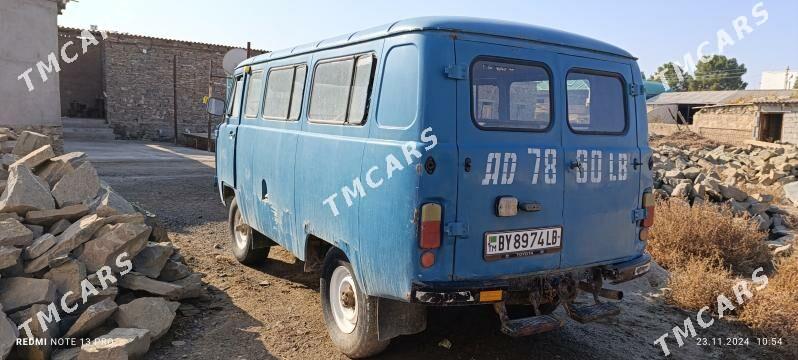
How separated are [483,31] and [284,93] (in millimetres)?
2282

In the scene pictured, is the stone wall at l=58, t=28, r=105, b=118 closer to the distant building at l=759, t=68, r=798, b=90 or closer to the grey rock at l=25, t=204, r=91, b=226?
the grey rock at l=25, t=204, r=91, b=226

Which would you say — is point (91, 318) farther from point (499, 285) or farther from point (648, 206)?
point (648, 206)

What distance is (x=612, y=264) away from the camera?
3980 mm

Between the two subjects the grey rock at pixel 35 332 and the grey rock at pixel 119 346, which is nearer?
the grey rock at pixel 119 346

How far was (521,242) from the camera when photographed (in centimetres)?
347

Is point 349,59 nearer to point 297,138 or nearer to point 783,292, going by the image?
point 297,138

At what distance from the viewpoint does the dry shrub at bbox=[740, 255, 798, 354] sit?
468 centimetres

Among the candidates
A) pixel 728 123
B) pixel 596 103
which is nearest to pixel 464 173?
pixel 596 103

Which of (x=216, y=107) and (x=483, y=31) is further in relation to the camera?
(x=216, y=107)

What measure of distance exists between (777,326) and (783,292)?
75cm

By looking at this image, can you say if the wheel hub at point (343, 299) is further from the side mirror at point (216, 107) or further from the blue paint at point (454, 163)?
the side mirror at point (216, 107)

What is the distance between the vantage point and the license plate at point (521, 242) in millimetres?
3354

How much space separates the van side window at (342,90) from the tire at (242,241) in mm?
2176

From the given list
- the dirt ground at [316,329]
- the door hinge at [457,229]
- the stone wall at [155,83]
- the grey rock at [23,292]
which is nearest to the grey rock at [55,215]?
the grey rock at [23,292]
